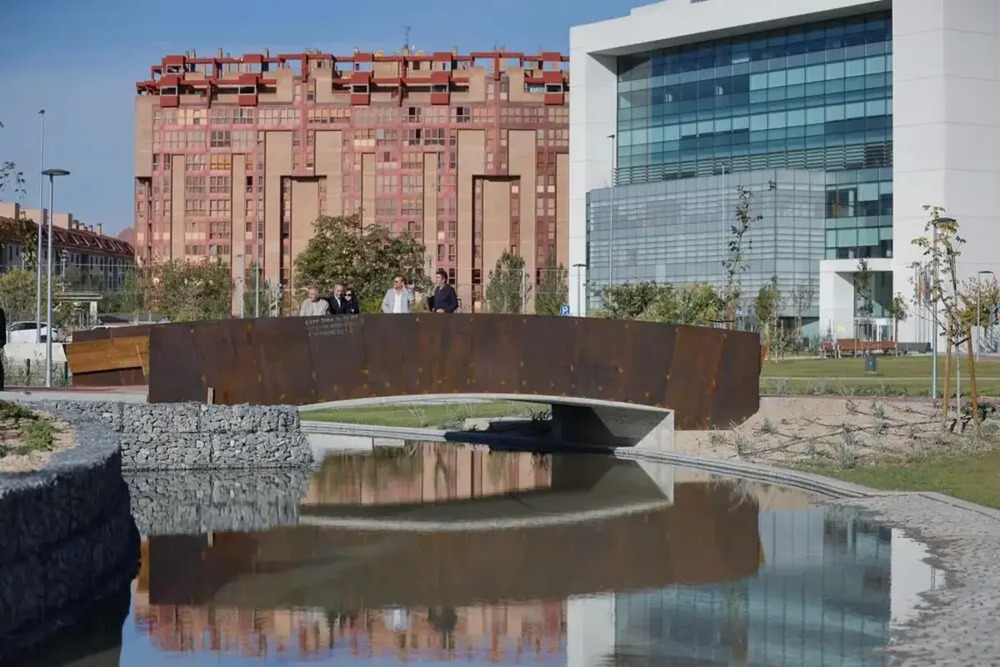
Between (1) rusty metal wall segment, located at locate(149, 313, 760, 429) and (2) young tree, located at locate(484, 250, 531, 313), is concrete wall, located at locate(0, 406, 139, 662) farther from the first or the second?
(2) young tree, located at locate(484, 250, 531, 313)

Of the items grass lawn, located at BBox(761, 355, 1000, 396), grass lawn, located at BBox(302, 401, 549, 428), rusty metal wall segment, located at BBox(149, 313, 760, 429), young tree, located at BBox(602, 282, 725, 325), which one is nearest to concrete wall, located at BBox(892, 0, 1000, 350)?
young tree, located at BBox(602, 282, 725, 325)

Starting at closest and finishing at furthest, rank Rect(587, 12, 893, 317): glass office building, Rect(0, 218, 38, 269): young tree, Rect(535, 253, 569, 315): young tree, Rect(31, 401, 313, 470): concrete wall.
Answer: Rect(0, 218, 38, 269): young tree → Rect(31, 401, 313, 470): concrete wall → Rect(587, 12, 893, 317): glass office building → Rect(535, 253, 569, 315): young tree

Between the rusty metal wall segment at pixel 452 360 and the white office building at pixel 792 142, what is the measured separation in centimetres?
3862

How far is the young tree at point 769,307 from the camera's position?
67.1m

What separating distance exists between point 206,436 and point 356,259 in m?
62.1

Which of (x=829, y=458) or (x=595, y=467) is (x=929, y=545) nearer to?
(x=829, y=458)

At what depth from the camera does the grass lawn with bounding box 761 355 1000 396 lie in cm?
3962

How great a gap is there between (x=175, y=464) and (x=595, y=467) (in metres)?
8.35

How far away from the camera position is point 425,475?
96.0 feet

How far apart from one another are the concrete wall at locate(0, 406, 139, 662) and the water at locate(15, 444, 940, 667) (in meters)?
0.33

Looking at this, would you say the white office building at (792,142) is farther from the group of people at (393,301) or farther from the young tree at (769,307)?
the group of people at (393,301)

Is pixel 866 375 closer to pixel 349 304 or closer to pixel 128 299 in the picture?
pixel 349 304

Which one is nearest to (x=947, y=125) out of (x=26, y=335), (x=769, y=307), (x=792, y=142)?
(x=792, y=142)

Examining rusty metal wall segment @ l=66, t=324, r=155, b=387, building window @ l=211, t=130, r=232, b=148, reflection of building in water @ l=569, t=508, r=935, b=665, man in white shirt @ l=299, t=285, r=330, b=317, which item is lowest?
reflection of building in water @ l=569, t=508, r=935, b=665
